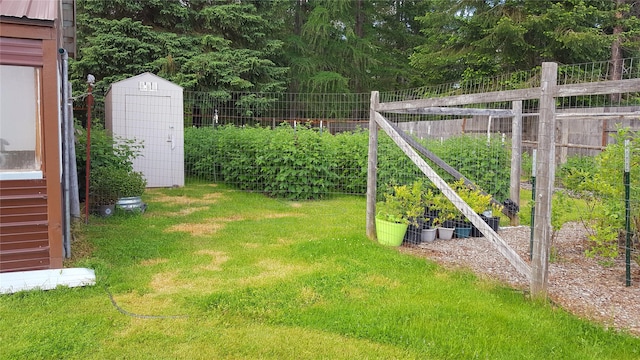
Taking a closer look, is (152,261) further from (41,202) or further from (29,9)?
(29,9)

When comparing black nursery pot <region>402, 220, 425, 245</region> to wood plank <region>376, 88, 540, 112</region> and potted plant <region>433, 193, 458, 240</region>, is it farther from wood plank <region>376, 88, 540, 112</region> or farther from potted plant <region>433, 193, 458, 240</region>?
wood plank <region>376, 88, 540, 112</region>

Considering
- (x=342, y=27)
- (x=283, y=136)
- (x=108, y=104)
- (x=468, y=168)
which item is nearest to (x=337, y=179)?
(x=283, y=136)

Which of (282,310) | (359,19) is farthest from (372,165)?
(359,19)

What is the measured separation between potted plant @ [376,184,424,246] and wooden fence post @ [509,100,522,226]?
6.09 feet

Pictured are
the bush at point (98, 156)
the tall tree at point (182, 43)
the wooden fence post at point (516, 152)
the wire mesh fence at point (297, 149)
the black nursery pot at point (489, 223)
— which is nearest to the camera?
the black nursery pot at point (489, 223)

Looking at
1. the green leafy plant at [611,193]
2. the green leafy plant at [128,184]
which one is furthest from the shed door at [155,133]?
the green leafy plant at [611,193]

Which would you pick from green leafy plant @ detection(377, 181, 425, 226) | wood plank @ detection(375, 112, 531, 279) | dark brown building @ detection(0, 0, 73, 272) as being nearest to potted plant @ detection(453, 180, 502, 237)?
green leafy plant @ detection(377, 181, 425, 226)

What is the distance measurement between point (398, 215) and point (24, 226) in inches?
150

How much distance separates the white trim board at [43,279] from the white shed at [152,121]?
5710 millimetres

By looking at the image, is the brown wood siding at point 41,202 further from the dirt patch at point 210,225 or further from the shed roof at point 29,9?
the dirt patch at point 210,225

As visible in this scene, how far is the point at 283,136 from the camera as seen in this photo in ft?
29.5

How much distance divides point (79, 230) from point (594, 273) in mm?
5760

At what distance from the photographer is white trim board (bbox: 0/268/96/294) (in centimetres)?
389

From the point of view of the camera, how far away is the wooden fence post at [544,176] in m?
3.68
